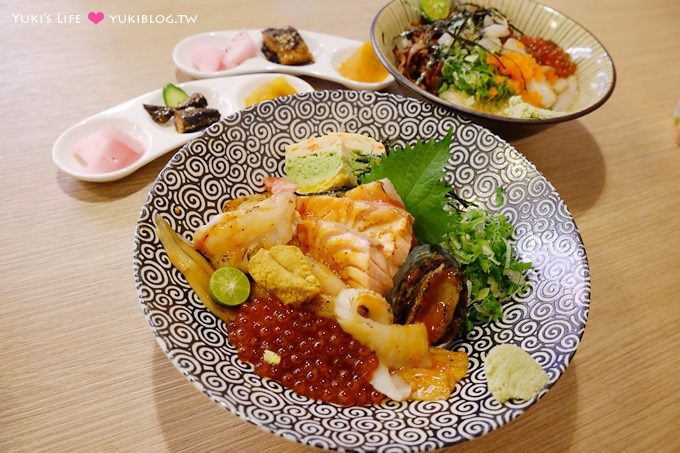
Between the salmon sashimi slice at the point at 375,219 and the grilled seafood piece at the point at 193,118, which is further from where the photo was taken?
the grilled seafood piece at the point at 193,118

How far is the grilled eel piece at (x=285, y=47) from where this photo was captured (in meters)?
2.73

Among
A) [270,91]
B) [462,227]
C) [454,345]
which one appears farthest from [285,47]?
[454,345]

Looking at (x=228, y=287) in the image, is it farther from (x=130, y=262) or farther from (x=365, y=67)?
(x=365, y=67)

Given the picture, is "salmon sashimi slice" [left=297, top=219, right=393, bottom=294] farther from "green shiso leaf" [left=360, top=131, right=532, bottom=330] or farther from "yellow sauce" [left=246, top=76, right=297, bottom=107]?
"yellow sauce" [left=246, top=76, right=297, bottom=107]

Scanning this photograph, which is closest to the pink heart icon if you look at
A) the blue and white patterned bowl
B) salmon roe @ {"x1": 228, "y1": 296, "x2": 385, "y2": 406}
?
the blue and white patterned bowl

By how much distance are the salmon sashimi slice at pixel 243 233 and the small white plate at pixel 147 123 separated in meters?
0.69

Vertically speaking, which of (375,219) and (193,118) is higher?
(375,219)

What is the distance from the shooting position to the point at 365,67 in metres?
2.71

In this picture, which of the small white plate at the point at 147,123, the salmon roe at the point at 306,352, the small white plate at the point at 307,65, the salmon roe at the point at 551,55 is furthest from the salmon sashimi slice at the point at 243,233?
the salmon roe at the point at 551,55

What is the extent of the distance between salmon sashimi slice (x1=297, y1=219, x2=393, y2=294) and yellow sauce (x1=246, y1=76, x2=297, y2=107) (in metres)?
0.96

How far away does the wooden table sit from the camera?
4.83ft

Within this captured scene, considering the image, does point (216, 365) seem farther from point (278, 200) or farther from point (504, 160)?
point (504, 160)

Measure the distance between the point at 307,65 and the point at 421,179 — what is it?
3.96 feet

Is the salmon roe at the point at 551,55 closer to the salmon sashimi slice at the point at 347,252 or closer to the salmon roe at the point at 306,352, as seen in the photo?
the salmon sashimi slice at the point at 347,252
